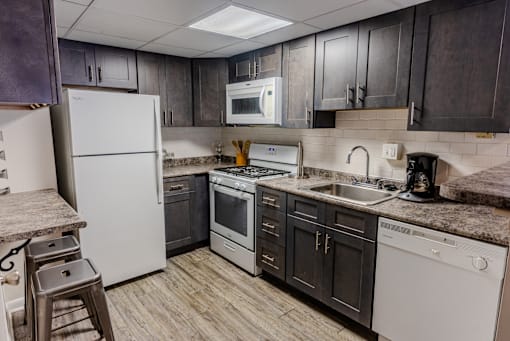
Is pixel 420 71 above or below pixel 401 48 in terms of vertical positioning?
below

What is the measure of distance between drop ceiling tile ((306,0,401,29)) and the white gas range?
1188mm

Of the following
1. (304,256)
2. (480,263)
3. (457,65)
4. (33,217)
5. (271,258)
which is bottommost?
(271,258)

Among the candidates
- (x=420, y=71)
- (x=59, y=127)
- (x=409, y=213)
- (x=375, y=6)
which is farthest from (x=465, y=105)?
(x=59, y=127)

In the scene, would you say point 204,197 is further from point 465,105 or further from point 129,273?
point 465,105

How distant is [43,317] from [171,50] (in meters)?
2.54

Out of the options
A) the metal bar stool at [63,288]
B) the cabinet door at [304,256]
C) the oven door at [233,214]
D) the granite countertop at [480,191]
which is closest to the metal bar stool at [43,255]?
the metal bar stool at [63,288]

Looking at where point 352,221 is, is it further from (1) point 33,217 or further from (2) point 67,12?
(2) point 67,12

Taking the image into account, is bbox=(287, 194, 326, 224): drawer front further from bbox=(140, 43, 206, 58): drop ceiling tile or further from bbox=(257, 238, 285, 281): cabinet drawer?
bbox=(140, 43, 206, 58): drop ceiling tile

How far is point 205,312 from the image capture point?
2361mm

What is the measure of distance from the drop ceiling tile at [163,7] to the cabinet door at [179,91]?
3.89 feet

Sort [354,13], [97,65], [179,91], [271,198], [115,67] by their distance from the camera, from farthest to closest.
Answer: [179,91] → [115,67] → [97,65] → [271,198] → [354,13]

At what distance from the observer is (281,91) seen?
285 centimetres

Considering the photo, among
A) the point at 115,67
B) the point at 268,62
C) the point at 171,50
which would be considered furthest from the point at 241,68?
the point at 115,67

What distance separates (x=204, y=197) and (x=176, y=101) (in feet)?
3.62
